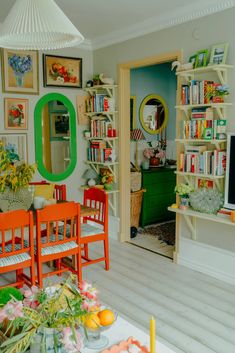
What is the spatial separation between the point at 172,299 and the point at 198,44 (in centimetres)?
253

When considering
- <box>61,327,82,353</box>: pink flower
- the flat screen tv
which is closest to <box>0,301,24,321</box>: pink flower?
<box>61,327,82,353</box>: pink flower

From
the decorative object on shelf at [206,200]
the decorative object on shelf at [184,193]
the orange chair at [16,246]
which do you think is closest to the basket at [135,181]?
the decorative object on shelf at [184,193]

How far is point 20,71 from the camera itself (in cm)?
458

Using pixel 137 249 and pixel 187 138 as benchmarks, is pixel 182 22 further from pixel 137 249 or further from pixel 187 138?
pixel 137 249

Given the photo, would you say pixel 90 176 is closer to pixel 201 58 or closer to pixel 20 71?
pixel 20 71

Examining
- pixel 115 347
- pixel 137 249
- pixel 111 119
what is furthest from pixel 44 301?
pixel 111 119

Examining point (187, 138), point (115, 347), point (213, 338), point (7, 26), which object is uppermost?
point (7, 26)

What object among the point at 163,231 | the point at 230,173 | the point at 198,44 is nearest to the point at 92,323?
the point at 230,173

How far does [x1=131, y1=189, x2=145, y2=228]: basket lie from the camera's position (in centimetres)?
534

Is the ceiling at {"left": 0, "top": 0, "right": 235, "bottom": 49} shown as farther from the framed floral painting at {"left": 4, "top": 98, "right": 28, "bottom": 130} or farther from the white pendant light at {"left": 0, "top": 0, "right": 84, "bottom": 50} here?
the white pendant light at {"left": 0, "top": 0, "right": 84, "bottom": 50}

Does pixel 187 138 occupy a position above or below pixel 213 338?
above

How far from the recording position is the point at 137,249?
4.67 m

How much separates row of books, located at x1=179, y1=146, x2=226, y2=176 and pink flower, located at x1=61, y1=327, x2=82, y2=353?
96.9 inches

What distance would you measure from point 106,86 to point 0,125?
4.80ft
